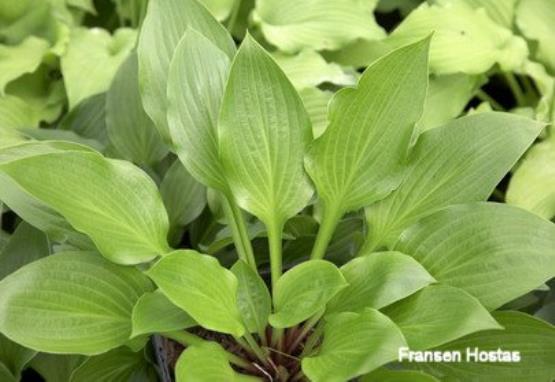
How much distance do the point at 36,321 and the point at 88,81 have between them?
1.56 ft

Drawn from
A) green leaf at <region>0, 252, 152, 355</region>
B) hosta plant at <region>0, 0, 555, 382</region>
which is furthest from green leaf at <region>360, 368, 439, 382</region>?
green leaf at <region>0, 252, 152, 355</region>

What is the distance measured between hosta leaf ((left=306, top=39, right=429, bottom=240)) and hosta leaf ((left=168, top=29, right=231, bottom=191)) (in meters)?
0.10

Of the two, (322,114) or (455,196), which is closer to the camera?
(455,196)

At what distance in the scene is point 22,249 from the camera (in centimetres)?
88

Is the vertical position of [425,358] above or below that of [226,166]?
below

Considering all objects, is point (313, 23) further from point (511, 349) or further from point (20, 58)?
point (511, 349)

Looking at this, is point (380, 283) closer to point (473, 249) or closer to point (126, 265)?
point (473, 249)

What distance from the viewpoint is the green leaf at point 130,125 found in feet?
3.19

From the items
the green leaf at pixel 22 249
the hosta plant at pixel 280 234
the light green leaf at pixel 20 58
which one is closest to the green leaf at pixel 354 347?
the hosta plant at pixel 280 234

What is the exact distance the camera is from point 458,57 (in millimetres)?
1086

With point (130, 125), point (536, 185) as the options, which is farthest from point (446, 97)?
point (130, 125)

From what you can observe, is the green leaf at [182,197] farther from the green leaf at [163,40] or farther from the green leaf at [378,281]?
the green leaf at [378,281]

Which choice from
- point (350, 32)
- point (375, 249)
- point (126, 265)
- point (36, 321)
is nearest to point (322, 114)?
point (350, 32)

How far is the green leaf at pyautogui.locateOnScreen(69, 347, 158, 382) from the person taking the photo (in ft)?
2.66
